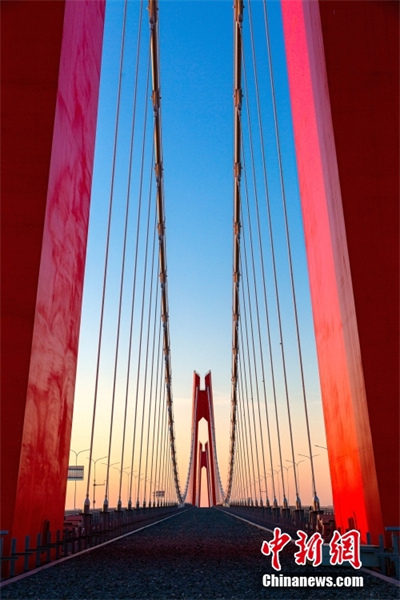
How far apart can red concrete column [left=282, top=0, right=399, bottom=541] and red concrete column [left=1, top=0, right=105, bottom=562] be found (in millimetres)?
2517

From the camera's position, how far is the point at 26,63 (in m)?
5.26

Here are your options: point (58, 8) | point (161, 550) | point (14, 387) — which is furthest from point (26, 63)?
point (161, 550)

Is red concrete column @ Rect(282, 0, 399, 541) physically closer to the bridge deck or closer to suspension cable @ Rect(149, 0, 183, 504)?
the bridge deck

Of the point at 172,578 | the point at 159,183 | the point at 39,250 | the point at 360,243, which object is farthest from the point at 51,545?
the point at 159,183

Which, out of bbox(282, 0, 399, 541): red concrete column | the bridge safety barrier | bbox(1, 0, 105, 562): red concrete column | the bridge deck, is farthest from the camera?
bbox(282, 0, 399, 541): red concrete column

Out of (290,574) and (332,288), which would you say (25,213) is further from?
(290,574)

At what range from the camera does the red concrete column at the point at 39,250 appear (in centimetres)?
465

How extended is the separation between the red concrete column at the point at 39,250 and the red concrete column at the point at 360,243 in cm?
252

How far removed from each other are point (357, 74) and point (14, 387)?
4106mm

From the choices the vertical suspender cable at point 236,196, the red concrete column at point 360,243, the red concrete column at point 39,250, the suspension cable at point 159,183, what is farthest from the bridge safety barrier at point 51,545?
the vertical suspender cable at point 236,196

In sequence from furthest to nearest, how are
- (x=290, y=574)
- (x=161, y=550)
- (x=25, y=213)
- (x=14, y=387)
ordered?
(x=161, y=550)
(x=25, y=213)
(x=14, y=387)
(x=290, y=574)

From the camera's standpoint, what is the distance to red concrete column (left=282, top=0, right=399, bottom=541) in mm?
4773

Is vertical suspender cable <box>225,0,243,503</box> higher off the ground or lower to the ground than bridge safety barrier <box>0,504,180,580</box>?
higher

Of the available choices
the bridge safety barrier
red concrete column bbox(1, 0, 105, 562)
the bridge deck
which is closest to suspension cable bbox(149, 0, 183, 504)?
red concrete column bbox(1, 0, 105, 562)
